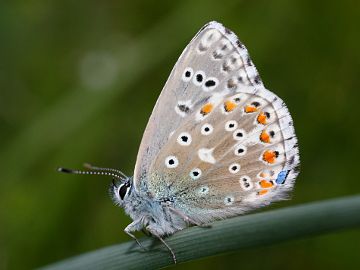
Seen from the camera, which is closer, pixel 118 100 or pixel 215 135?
pixel 215 135

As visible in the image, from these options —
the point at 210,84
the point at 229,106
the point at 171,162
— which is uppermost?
the point at 210,84

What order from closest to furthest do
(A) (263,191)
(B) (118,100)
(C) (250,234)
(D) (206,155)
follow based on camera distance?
(C) (250,234) < (A) (263,191) < (D) (206,155) < (B) (118,100)

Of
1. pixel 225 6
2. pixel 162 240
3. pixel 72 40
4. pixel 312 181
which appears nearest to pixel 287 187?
pixel 162 240

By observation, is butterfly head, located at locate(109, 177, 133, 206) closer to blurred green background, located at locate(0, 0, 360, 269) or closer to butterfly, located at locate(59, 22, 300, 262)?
butterfly, located at locate(59, 22, 300, 262)

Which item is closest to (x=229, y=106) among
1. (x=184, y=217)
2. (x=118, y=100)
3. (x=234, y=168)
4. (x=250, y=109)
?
(x=250, y=109)

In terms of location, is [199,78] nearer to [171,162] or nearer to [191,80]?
[191,80]

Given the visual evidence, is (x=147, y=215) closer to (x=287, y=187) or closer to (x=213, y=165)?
(x=213, y=165)

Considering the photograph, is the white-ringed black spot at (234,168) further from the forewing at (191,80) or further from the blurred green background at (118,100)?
the blurred green background at (118,100)
